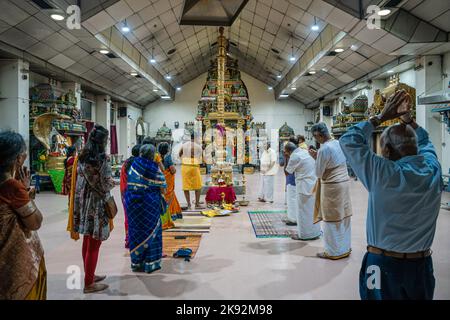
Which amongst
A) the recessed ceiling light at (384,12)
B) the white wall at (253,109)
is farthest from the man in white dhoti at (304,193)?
the white wall at (253,109)

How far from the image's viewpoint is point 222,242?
4109mm

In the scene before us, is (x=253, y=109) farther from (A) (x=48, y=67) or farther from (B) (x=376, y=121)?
(B) (x=376, y=121)

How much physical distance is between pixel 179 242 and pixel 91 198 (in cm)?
174

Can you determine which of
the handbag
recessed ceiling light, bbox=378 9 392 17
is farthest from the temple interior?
the handbag

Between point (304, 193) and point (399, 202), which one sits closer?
point (399, 202)

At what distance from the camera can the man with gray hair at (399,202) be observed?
1.42 metres

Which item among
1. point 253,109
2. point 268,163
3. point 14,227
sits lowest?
point 14,227

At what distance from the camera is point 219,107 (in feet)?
27.7

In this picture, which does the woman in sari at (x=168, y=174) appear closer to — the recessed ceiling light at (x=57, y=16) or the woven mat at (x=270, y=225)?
the woven mat at (x=270, y=225)

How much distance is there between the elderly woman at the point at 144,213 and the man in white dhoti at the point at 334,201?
1.77 meters

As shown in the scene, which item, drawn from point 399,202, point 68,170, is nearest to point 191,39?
point 68,170

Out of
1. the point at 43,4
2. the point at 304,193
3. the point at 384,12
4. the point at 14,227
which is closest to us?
the point at 14,227

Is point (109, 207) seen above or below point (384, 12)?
below

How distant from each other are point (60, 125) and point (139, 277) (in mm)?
7487
